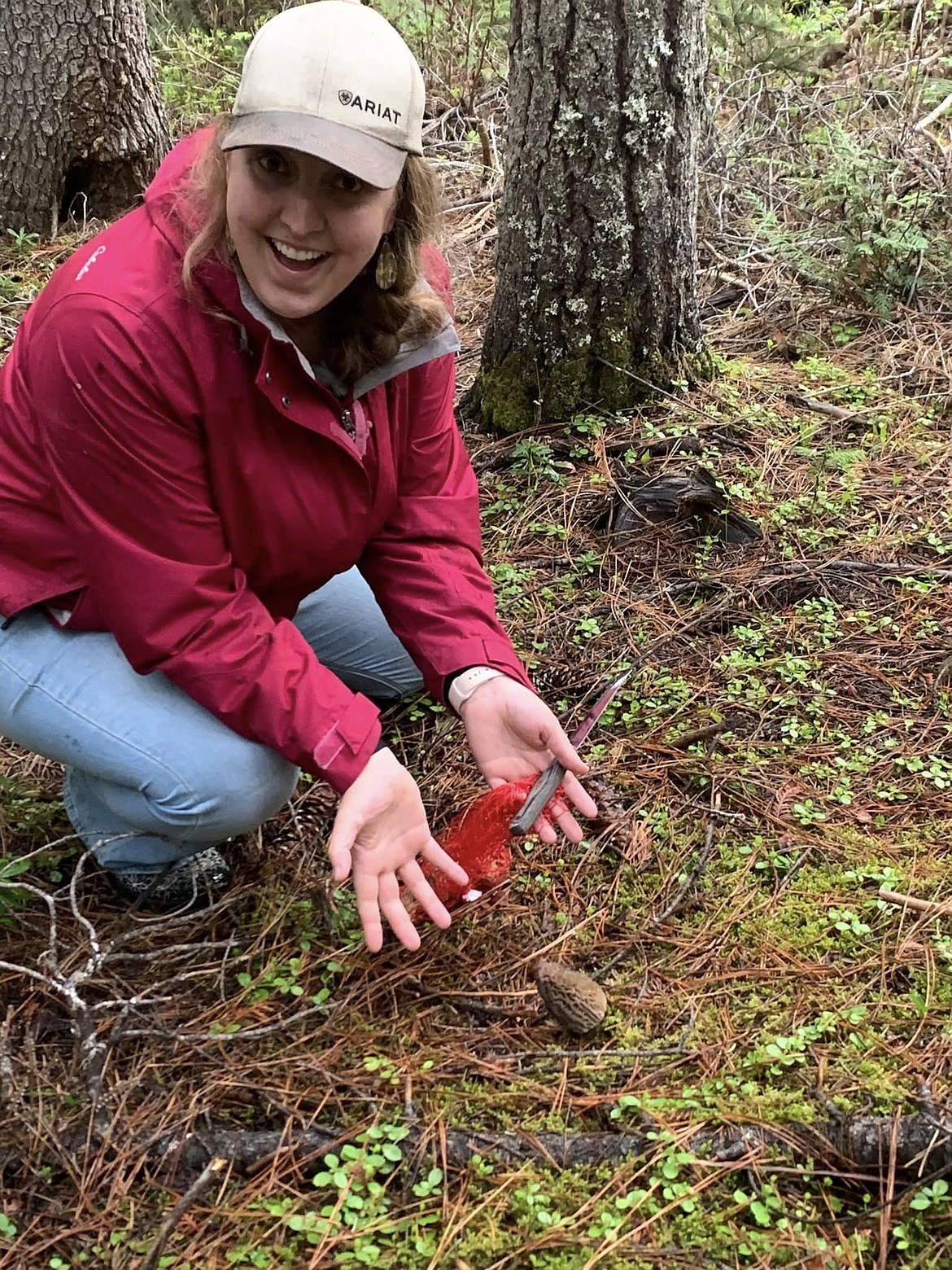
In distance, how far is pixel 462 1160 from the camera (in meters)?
1.67

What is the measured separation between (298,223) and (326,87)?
21cm

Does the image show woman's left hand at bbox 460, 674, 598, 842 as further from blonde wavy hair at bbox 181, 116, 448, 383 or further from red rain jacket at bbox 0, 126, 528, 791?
blonde wavy hair at bbox 181, 116, 448, 383

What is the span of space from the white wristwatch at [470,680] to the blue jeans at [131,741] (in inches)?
15.3

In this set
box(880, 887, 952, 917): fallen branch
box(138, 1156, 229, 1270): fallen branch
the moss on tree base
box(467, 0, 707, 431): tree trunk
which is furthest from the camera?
the moss on tree base

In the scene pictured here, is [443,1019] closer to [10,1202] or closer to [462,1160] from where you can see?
[462,1160]

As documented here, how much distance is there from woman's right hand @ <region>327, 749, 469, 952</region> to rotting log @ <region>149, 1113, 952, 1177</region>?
0.33 metres

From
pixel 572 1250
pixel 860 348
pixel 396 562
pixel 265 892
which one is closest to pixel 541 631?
pixel 396 562

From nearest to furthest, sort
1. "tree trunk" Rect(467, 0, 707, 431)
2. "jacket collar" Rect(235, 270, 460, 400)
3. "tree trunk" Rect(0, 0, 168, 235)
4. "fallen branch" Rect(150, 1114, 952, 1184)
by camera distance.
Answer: "fallen branch" Rect(150, 1114, 952, 1184), "jacket collar" Rect(235, 270, 460, 400), "tree trunk" Rect(467, 0, 707, 431), "tree trunk" Rect(0, 0, 168, 235)

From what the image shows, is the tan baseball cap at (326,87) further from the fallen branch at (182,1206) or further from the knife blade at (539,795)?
the fallen branch at (182,1206)

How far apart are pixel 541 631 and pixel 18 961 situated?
152cm

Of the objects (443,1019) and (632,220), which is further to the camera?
(632,220)

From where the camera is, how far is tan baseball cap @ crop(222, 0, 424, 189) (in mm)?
1610

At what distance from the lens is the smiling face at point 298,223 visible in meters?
1.71

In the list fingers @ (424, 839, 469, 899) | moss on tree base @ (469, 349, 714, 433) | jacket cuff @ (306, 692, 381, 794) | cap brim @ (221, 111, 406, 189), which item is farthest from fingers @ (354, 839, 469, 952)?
moss on tree base @ (469, 349, 714, 433)
